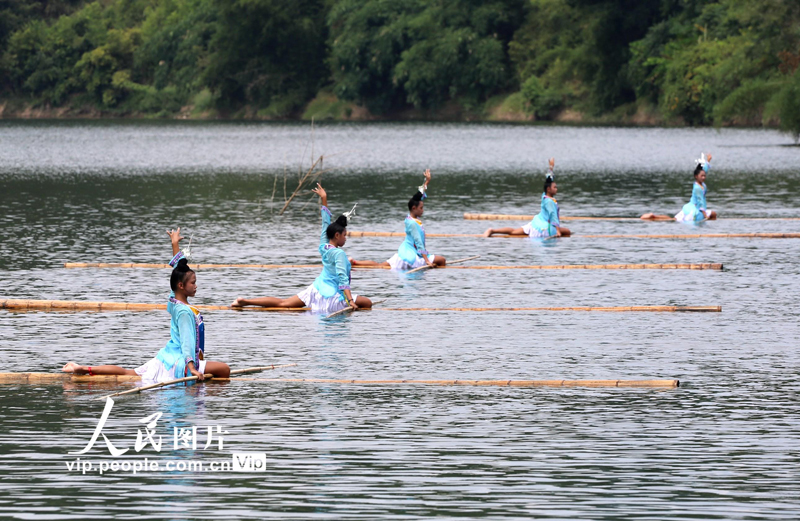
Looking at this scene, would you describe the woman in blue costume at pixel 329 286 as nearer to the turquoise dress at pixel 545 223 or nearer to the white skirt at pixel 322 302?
the white skirt at pixel 322 302

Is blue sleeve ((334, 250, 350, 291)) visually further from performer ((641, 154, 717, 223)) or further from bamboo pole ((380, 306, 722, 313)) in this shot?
performer ((641, 154, 717, 223))

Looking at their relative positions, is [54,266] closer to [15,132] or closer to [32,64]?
[15,132]

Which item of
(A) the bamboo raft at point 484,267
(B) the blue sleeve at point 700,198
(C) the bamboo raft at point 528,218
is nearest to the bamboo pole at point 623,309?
(A) the bamboo raft at point 484,267

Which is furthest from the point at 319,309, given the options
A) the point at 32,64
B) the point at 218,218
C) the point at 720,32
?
the point at 32,64

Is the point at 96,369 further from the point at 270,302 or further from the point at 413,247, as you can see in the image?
the point at 413,247

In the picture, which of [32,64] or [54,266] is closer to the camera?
[54,266]

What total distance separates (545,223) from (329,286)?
1175cm

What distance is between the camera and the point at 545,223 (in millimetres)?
31281

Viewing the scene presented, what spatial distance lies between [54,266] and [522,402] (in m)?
14.8

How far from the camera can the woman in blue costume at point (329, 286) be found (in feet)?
66.2

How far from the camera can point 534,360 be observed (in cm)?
1672

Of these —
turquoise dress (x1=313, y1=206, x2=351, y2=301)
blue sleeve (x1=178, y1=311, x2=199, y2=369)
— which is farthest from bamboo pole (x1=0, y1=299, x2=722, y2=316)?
blue sleeve (x1=178, y1=311, x2=199, y2=369)

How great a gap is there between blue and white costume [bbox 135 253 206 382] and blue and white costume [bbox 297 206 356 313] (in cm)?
520

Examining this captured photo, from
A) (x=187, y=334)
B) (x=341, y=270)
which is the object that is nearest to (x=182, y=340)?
(x=187, y=334)
